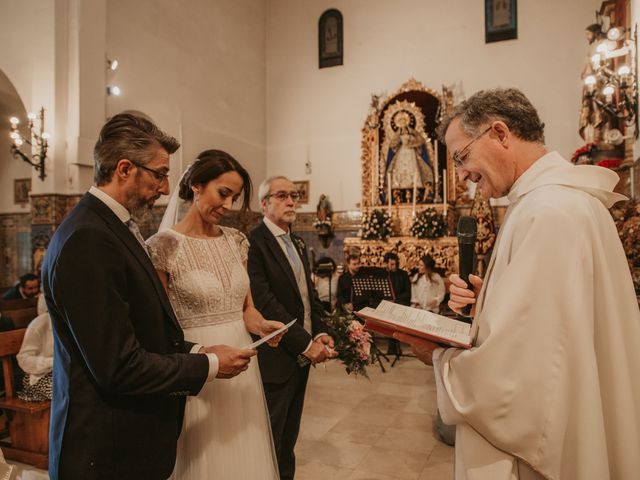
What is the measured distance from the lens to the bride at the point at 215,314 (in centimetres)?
195

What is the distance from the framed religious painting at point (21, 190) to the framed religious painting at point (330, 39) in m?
7.04

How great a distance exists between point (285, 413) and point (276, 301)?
65 centimetres

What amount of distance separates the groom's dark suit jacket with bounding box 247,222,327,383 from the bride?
30 cm

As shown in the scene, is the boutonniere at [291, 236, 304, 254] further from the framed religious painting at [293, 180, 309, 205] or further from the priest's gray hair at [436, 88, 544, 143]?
the framed religious painting at [293, 180, 309, 205]

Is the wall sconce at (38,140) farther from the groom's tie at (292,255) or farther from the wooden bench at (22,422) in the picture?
the groom's tie at (292,255)

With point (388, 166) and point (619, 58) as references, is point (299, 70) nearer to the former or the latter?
point (388, 166)

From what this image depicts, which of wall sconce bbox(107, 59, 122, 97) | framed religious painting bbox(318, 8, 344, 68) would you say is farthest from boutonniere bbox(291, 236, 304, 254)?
framed religious painting bbox(318, 8, 344, 68)

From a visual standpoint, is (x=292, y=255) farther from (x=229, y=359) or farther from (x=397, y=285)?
(x=397, y=285)

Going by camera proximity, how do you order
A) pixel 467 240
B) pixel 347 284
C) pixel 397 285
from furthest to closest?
pixel 347 284, pixel 397 285, pixel 467 240

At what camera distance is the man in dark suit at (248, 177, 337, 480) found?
2643 mm

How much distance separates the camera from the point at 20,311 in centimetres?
510

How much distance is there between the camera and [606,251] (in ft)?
4.51

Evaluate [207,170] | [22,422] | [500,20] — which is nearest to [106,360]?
[207,170]

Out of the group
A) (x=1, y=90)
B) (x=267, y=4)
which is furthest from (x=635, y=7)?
(x=1, y=90)
